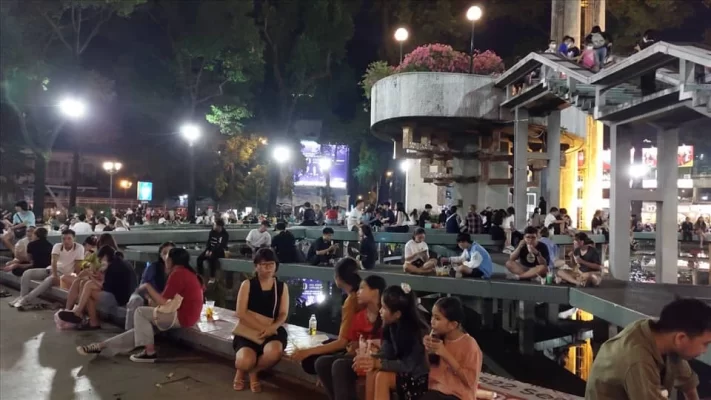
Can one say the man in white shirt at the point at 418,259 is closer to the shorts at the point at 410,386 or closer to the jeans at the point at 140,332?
the jeans at the point at 140,332

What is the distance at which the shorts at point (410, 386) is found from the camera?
4.07 metres

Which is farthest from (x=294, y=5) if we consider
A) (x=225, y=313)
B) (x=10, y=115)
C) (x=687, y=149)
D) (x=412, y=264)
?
(x=225, y=313)

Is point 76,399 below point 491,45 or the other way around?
below

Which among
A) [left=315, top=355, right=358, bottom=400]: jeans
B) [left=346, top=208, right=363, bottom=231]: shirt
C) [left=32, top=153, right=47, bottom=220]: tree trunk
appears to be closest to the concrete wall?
[left=346, top=208, right=363, bottom=231]: shirt

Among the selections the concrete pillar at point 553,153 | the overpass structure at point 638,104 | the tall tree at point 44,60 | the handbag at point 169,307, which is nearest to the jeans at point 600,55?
the overpass structure at point 638,104

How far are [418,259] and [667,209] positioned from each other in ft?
16.5

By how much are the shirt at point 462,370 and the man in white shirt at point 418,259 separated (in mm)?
7314

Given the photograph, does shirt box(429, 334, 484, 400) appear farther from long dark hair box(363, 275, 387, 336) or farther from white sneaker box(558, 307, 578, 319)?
white sneaker box(558, 307, 578, 319)

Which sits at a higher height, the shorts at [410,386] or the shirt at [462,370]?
the shirt at [462,370]

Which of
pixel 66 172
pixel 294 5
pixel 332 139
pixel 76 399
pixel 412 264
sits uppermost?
pixel 294 5

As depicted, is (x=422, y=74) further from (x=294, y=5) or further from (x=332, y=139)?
(x=332, y=139)

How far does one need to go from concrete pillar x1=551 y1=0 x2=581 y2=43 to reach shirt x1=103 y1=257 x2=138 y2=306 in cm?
1596

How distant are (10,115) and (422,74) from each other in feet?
76.7

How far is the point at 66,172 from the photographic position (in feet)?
147
